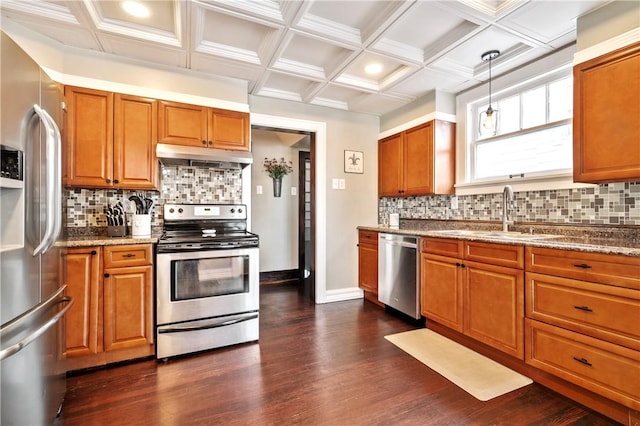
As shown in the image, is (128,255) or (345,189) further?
(345,189)

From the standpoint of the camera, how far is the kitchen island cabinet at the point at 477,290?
1.96 meters

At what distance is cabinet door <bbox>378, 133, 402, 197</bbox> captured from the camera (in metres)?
3.57

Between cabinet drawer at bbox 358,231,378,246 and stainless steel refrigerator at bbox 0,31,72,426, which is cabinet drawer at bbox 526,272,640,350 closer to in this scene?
cabinet drawer at bbox 358,231,378,246

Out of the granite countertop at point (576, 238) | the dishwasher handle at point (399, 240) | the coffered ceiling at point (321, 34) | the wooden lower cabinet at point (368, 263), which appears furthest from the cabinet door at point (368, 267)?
the coffered ceiling at point (321, 34)

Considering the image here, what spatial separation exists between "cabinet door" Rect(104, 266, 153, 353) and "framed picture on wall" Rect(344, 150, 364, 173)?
245 centimetres

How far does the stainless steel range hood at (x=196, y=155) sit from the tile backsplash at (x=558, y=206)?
2.15 m

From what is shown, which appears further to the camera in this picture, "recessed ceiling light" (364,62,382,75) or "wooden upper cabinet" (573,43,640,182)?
"recessed ceiling light" (364,62,382,75)

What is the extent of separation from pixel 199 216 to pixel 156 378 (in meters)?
1.40

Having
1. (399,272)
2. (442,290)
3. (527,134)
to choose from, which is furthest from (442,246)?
(527,134)

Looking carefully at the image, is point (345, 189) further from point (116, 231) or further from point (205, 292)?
point (116, 231)

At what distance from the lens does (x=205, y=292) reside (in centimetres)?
236

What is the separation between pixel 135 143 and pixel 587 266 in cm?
326

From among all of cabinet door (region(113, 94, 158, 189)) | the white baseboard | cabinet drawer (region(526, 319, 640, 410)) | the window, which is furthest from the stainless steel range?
the window

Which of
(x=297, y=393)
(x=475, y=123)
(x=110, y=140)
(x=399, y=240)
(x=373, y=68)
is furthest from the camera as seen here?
(x=475, y=123)
